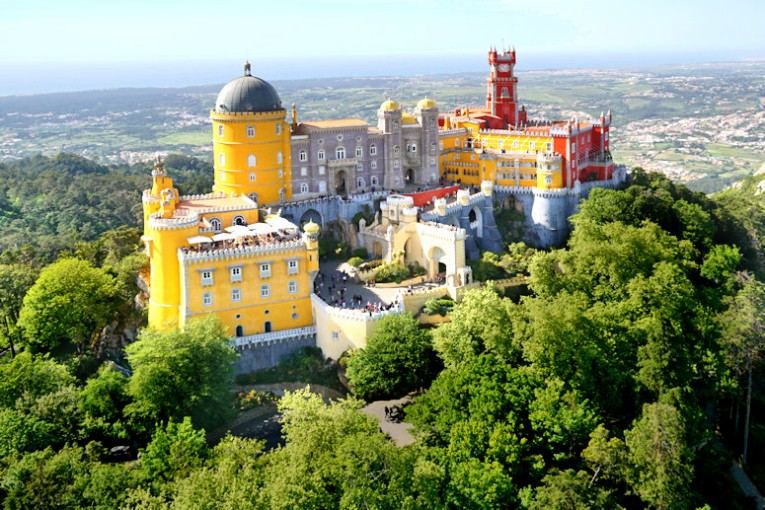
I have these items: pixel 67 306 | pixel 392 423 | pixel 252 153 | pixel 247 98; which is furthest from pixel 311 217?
pixel 392 423

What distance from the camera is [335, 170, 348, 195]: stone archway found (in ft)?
212

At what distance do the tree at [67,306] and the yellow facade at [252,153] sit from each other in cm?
1262

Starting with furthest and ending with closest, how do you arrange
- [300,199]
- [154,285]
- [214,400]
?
1. [300,199]
2. [154,285]
3. [214,400]

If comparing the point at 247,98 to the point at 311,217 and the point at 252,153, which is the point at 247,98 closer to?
the point at 252,153

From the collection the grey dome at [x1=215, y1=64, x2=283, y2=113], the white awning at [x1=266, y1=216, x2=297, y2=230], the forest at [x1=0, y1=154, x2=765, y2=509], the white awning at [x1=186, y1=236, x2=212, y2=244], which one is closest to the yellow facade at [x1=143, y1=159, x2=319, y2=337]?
the white awning at [x1=186, y1=236, x2=212, y2=244]

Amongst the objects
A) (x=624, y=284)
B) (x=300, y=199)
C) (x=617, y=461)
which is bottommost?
(x=617, y=461)

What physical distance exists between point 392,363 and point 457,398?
5.96 meters

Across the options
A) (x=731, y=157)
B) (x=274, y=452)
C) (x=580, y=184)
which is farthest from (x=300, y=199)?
(x=731, y=157)

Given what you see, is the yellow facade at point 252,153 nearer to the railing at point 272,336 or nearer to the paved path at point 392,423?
the railing at point 272,336

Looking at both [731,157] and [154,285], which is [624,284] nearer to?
[154,285]

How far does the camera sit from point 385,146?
65.6m

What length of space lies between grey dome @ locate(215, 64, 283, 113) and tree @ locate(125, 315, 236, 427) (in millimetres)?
20321

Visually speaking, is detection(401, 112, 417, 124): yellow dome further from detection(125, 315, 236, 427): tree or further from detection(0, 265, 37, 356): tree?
detection(0, 265, 37, 356): tree

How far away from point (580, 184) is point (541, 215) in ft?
13.8
